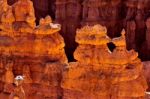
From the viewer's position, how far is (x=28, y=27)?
1341 cm

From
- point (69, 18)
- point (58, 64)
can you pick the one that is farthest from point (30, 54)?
point (69, 18)

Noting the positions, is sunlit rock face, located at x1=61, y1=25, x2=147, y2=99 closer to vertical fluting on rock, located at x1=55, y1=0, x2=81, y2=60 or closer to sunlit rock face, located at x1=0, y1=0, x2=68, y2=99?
sunlit rock face, located at x1=0, y1=0, x2=68, y2=99

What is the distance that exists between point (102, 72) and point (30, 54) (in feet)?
6.51

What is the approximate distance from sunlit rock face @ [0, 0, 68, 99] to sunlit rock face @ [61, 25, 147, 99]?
19.6 inches

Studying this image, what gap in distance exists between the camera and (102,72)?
12.4 meters

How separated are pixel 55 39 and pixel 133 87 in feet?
7.61

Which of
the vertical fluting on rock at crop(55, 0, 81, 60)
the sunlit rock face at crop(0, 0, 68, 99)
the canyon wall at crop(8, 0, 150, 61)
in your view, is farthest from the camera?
the vertical fluting on rock at crop(55, 0, 81, 60)

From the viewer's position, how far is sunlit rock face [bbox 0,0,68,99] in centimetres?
1302

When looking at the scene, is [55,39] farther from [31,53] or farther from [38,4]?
[38,4]

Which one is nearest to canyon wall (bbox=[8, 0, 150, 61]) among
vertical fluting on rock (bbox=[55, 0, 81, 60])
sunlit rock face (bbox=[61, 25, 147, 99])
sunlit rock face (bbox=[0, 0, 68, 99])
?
vertical fluting on rock (bbox=[55, 0, 81, 60])

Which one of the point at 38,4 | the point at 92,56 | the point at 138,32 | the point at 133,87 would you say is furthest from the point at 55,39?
the point at 38,4

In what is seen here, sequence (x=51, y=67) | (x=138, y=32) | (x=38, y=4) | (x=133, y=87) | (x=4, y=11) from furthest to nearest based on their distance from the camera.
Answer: (x=38, y=4)
(x=138, y=32)
(x=4, y=11)
(x=51, y=67)
(x=133, y=87)

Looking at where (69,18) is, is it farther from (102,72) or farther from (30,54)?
(102,72)

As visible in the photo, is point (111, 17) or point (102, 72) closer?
point (102, 72)
